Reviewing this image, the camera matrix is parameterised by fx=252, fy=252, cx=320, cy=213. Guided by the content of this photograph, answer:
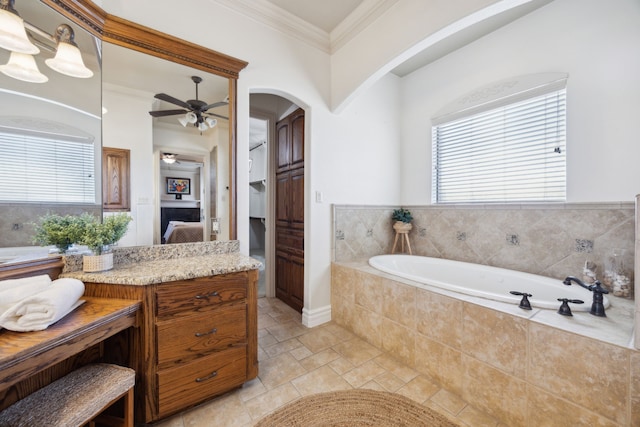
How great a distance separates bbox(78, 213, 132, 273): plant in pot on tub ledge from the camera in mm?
1369

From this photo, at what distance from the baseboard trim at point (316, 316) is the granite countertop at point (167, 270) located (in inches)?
43.8

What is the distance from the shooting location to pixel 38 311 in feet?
3.16

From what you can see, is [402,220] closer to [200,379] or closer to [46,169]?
[200,379]

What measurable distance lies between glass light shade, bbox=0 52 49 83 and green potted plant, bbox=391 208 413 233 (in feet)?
10.1

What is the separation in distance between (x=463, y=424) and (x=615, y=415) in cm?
63

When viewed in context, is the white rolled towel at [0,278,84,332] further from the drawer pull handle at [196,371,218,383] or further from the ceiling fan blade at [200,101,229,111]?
the ceiling fan blade at [200,101,229,111]

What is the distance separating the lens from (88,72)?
1.50 meters

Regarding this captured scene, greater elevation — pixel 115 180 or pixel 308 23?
pixel 308 23

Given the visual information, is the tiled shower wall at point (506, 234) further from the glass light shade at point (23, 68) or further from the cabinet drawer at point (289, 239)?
the glass light shade at point (23, 68)

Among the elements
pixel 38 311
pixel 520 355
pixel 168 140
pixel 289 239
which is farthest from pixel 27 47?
pixel 520 355

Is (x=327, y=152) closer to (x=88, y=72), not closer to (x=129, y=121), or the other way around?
(x=129, y=121)

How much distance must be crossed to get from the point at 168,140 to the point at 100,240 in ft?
2.59

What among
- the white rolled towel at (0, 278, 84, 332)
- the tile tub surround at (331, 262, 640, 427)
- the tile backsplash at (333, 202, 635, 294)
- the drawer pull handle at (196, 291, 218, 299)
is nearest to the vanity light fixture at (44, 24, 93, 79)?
the white rolled towel at (0, 278, 84, 332)

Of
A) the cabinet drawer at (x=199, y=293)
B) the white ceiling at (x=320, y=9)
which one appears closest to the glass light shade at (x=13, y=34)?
the cabinet drawer at (x=199, y=293)
